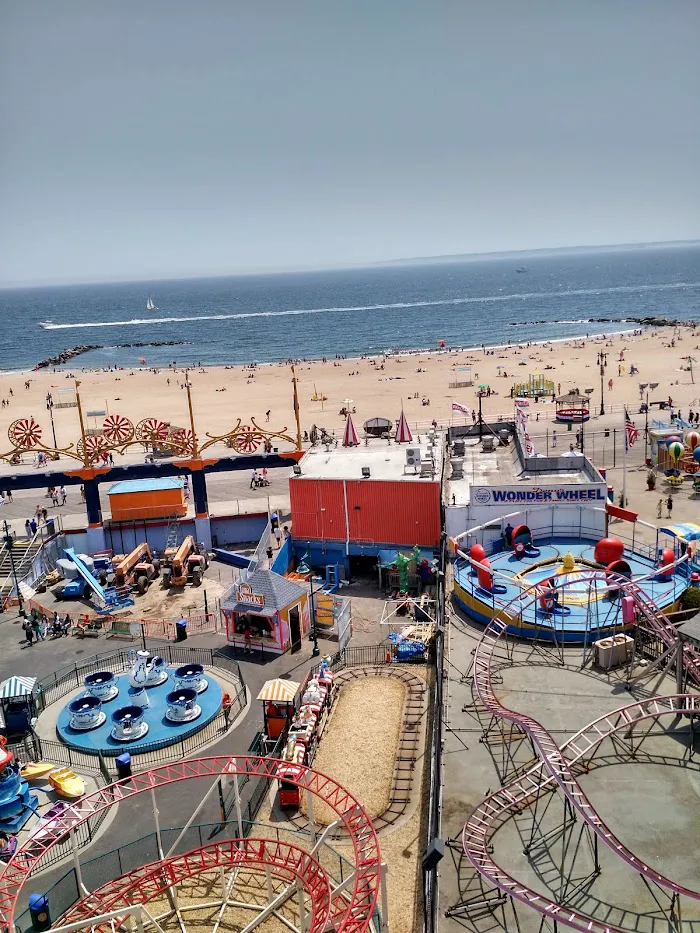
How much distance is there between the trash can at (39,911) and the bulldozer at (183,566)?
2098 cm

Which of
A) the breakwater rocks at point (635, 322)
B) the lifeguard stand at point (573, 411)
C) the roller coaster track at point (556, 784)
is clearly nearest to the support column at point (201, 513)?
the roller coaster track at point (556, 784)

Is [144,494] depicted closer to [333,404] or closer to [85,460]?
[85,460]

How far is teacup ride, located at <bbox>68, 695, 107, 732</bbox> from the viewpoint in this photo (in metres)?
25.7

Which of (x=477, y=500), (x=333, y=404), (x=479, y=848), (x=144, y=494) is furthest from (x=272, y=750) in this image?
(x=333, y=404)

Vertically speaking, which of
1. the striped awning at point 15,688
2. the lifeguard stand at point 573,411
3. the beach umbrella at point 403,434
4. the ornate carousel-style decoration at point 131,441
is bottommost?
the striped awning at point 15,688

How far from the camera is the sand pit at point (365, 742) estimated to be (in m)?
21.9

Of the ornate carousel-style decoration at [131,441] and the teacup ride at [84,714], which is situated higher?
the ornate carousel-style decoration at [131,441]

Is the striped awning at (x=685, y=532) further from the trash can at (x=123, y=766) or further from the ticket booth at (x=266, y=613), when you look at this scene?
the trash can at (x=123, y=766)

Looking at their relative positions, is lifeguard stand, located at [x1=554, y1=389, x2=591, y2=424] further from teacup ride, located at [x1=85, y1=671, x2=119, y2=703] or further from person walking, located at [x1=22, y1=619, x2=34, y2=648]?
teacup ride, located at [x1=85, y1=671, x2=119, y2=703]

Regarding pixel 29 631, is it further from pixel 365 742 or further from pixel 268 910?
pixel 268 910

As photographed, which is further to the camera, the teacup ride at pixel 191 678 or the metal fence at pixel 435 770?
the teacup ride at pixel 191 678

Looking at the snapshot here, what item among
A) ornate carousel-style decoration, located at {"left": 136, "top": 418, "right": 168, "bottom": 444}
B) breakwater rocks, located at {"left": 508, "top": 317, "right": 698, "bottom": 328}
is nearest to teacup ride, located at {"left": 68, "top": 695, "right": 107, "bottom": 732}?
ornate carousel-style decoration, located at {"left": 136, "top": 418, "right": 168, "bottom": 444}

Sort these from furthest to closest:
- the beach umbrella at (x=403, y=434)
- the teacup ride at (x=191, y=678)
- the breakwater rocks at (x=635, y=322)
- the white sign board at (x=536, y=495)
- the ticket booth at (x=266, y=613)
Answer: the breakwater rocks at (x=635, y=322), the beach umbrella at (x=403, y=434), the white sign board at (x=536, y=495), the ticket booth at (x=266, y=613), the teacup ride at (x=191, y=678)

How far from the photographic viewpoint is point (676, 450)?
48.7 m
